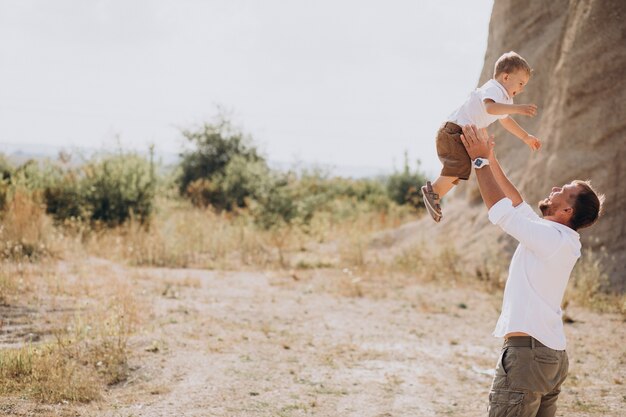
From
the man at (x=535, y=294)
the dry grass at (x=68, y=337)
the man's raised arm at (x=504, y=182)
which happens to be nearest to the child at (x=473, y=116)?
the man's raised arm at (x=504, y=182)

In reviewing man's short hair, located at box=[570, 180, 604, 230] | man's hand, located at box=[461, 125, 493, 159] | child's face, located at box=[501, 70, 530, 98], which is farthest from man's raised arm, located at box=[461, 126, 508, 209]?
child's face, located at box=[501, 70, 530, 98]

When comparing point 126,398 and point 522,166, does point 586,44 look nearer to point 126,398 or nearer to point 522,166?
point 522,166


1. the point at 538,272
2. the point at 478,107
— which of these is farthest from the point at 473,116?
the point at 538,272

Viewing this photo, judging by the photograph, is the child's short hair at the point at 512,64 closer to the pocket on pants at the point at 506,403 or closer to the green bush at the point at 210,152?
the pocket on pants at the point at 506,403

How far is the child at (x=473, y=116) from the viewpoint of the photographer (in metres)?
4.23

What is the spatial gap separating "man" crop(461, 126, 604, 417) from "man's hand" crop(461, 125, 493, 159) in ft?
0.60

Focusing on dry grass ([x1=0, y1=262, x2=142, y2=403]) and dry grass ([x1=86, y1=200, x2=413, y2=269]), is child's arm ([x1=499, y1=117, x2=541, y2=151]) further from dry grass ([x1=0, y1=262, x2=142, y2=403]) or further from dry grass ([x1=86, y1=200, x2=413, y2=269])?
dry grass ([x1=86, y1=200, x2=413, y2=269])

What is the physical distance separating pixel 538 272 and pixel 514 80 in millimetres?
1548

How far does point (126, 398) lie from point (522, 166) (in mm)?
9136

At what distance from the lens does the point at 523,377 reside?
3428 millimetres

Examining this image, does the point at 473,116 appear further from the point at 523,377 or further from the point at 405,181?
the point at 405,181

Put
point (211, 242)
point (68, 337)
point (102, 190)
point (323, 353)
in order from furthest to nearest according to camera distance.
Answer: point (102, 190) → point (211, 242) → point (323, 353) → point (68, 337)

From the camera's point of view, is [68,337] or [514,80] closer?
[514,80]

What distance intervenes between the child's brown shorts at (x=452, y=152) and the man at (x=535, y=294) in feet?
1.94
